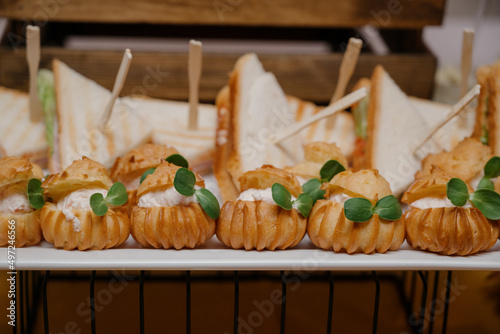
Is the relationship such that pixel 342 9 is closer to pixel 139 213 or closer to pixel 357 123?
pixel 357 123

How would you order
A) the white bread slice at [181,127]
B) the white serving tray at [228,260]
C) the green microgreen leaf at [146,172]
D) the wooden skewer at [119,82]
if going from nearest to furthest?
the white serving tray at [228,260]
the green microgreen leaf at [146,172]
the wooden skewer at [119,82]
the white bread slice at [181,127]

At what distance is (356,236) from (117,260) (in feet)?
1.97

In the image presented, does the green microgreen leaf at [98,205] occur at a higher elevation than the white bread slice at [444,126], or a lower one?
lower

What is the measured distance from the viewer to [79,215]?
4.37 feet

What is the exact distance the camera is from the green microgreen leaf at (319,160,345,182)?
1551 millimetres

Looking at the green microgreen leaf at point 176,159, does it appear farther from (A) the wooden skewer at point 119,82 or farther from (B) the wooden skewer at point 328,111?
(B) the wooden skewer at point 328,111

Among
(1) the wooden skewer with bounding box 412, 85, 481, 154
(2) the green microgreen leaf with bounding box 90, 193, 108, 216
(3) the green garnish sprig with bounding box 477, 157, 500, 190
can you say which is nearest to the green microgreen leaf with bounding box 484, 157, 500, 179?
(3) the green garnish sprig with bounding box 477, 157, 500, 190

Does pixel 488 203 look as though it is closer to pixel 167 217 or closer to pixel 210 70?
pixel 167 217

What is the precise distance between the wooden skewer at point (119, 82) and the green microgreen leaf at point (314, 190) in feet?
2.16

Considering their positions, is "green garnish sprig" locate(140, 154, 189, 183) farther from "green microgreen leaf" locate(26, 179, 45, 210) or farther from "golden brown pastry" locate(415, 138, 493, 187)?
"golden brown pastry" locate(415, 138, 493, 187)

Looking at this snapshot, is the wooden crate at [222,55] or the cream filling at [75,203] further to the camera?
the wooden crate at [222,55]

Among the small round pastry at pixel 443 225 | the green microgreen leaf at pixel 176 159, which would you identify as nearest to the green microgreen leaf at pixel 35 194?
the green microgreen leaf at pixel 176 159

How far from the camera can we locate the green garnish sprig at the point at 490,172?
5.10ft

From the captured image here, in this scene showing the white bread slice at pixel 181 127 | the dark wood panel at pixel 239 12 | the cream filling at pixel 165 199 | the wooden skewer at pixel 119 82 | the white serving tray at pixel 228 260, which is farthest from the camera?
the dark wood panel at pixel 239 12
